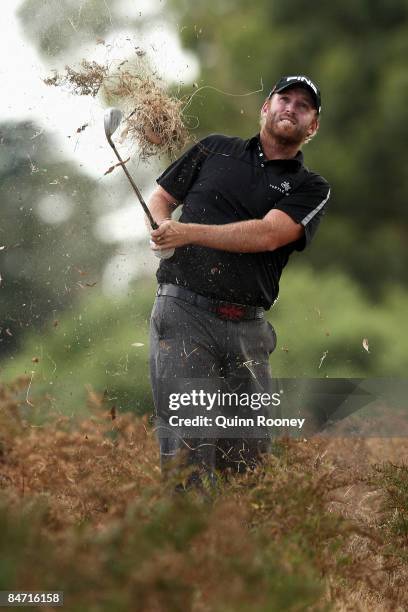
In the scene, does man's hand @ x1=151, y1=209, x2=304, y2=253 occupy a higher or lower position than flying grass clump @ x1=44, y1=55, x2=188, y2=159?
lower

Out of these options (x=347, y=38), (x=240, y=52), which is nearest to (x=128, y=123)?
(x=240, y=52)

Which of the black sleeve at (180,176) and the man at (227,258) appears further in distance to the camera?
the black sleeve at (180,176)

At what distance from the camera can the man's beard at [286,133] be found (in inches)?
230

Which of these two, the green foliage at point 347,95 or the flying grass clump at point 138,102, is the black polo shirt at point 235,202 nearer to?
the flying grass clump at point 138,102

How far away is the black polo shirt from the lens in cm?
557

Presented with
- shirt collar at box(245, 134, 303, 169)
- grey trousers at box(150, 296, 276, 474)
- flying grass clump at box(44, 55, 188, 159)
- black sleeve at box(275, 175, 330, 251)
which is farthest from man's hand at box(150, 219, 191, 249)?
flying grass clump at box(44, 55, 188, 159)

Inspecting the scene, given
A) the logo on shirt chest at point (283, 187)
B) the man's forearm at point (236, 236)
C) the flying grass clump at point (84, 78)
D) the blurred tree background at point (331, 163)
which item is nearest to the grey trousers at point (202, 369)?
the man's forearm at point (236, 236)

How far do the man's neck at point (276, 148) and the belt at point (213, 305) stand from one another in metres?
0.76

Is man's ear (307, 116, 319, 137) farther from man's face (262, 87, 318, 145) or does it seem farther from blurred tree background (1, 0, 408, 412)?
blurred tree background (1, 0, 408, 412)

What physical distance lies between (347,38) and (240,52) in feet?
4.82

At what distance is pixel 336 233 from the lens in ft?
48.4

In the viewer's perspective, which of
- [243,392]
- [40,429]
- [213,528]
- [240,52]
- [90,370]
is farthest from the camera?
[240,52]

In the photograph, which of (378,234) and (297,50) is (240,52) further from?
(378,234)

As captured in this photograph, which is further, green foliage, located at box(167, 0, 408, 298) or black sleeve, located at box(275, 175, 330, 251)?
green foliage, located at box(167, 0, 408, 298)
